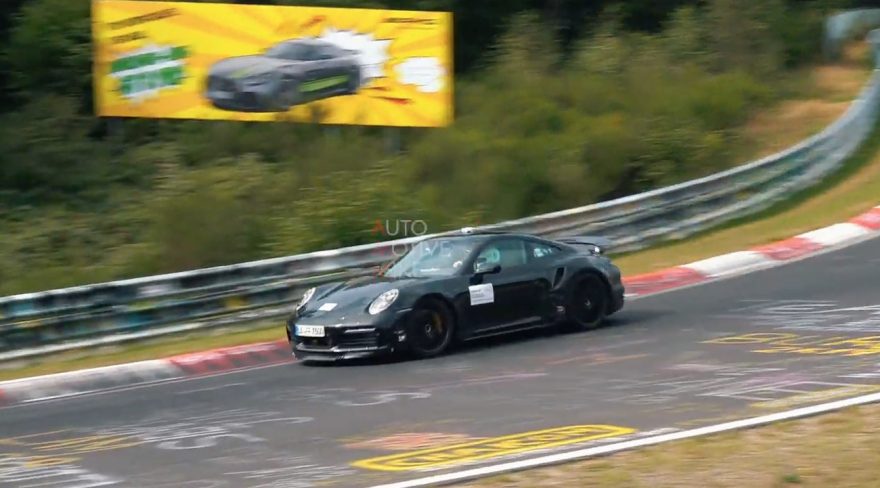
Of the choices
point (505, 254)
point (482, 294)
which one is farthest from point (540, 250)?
point (482, 294)

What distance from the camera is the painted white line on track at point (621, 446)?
7387mm

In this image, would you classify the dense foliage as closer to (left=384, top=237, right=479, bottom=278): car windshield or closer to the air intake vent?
(left=384, top=237, right=479, bottom=278): car windshield

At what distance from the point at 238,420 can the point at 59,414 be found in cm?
217

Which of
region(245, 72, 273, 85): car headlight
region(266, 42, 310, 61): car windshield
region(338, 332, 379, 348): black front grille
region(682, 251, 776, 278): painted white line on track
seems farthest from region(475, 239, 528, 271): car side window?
region(266, 42, 310, 61): car windshield

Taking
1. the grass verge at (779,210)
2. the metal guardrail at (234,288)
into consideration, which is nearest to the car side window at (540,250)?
the metal guardrail at (234,288)

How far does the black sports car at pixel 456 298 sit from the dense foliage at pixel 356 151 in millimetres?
5749

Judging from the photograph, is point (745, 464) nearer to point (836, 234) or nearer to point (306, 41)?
point (836, 234)

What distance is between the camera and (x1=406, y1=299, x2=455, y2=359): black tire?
43.5 feet

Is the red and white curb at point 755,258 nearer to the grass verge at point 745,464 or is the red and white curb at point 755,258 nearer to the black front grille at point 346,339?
the black front grille at point 346,339

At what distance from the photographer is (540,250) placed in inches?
579

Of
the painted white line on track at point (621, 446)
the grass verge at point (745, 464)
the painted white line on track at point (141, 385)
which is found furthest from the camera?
the painted white line on track at point (141, 385)

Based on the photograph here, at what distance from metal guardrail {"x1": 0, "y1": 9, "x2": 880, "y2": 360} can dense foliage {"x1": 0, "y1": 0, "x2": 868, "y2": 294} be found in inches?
101

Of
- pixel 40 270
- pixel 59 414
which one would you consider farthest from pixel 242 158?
pixel 59 414

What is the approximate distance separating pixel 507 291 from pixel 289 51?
1590 centimetres
